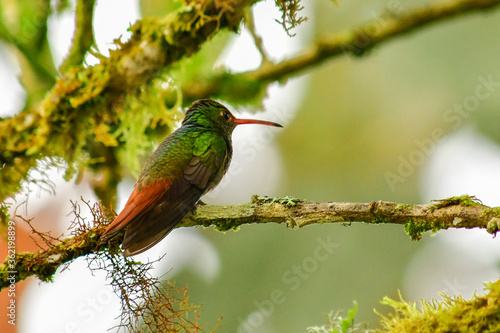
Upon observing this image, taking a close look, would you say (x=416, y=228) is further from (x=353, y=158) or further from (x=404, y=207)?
(x=353, y=158)

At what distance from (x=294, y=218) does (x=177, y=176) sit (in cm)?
127

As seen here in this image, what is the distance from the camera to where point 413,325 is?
1.88 m

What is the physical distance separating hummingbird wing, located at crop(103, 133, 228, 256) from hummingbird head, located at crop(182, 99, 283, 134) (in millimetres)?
233

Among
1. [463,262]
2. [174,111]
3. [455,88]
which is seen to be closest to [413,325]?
[174,111]

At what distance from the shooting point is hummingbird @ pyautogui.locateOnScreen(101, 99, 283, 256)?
2.85m

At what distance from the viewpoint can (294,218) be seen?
2504 millimetres

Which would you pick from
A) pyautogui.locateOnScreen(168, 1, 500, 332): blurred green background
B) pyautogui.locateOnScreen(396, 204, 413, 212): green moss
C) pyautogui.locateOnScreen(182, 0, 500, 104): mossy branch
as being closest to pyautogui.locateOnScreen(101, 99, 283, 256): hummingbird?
pyautogui.locateOnScreen(182, 0, 500, 104): mossy branch

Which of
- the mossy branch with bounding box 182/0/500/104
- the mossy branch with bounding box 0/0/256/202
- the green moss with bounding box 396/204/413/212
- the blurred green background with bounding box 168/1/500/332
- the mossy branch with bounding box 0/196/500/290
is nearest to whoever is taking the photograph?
the mossy branch with bounding box 0/196/500/290

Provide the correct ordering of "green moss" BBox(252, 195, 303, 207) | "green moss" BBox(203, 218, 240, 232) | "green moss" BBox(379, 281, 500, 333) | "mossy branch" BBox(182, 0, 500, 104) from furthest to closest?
"mossy branch" BBox(182, 0, 500, 104) → "green moss" BBox(203, 218, 240, 232) → "green moss" BBox(252, 195, 303, 207) → "green moss" BBox(379, 281, 500, 333)

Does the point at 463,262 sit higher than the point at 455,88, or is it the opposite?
the point at 455,88

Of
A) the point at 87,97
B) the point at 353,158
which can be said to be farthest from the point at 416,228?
the point at 353,158

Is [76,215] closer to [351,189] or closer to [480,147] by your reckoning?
[351,189]

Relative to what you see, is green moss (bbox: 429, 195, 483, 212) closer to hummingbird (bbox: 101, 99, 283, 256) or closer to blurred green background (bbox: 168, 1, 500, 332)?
hummingbird (bbox: 101, 99, 283, 256)

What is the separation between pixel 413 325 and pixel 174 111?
7.94 feet
